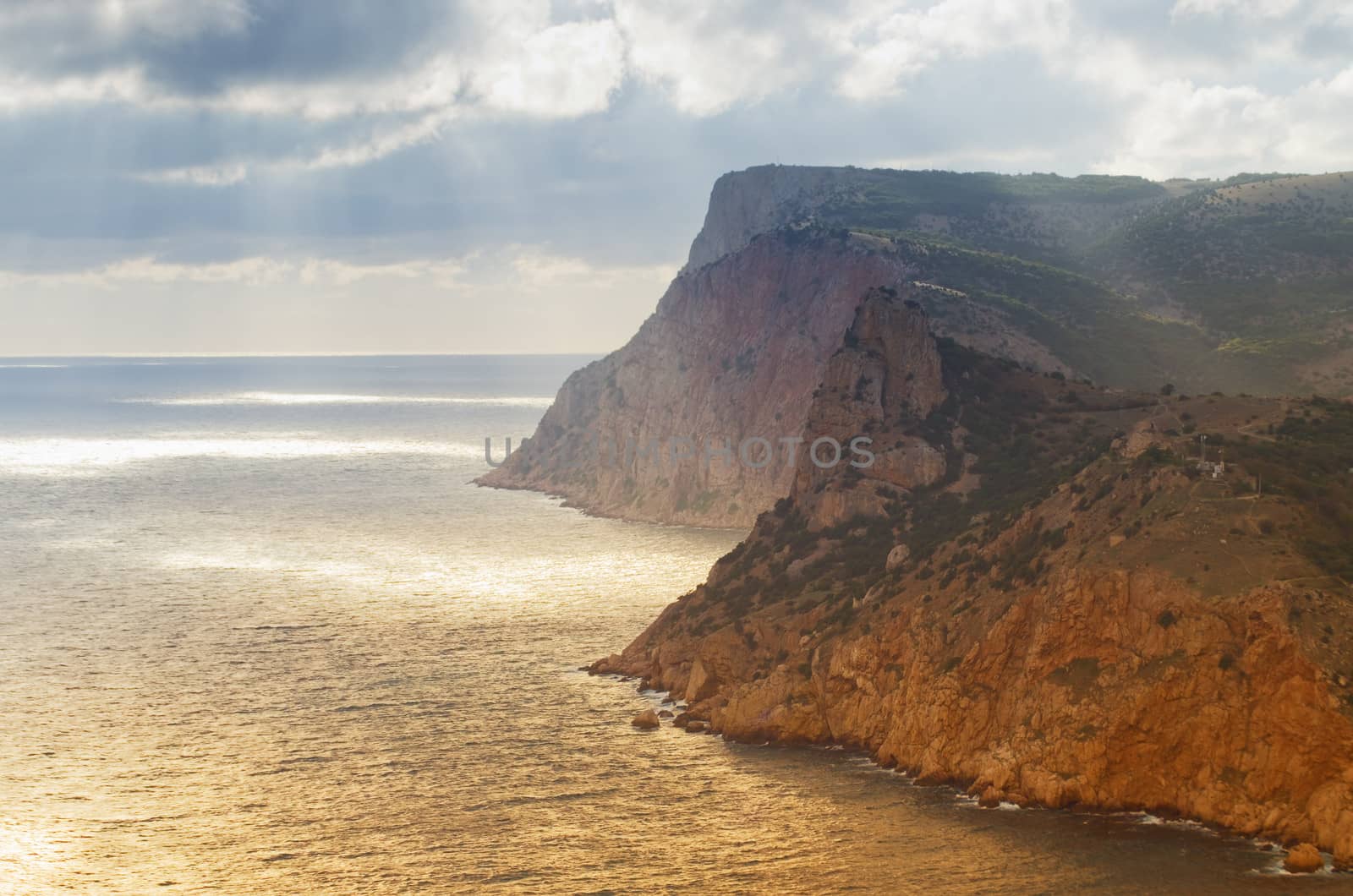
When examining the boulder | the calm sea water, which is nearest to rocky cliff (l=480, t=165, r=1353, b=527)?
the calm sea water

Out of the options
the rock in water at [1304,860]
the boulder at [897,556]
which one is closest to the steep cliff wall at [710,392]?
the boulder at [897,556]

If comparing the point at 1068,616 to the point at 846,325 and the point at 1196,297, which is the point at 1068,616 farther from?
the point at 1196,297

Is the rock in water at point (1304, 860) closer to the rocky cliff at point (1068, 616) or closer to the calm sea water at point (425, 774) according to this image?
the calm sea water at point (425, 774)

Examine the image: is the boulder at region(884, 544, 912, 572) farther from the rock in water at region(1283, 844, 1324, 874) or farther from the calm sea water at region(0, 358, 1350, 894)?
the rock in water at region(1283, 844, 1324, 874)

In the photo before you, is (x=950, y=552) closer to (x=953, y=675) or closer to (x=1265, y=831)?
(x=953, y=675)

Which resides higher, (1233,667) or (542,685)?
(1233,667)

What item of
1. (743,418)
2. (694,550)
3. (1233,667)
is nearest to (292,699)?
(1233,667)
